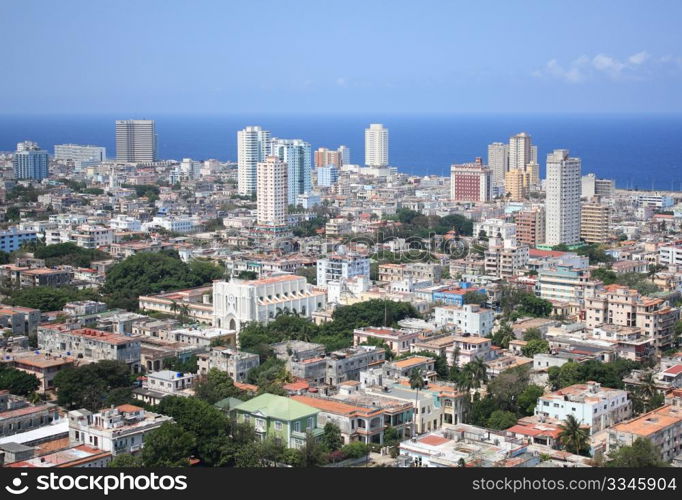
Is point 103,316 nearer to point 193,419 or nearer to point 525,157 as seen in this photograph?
point 193,419

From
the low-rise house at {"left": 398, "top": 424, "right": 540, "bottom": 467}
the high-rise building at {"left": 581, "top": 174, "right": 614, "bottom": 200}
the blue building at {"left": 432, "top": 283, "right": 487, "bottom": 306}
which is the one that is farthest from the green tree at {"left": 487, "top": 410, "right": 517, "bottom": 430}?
the high-rise building at {"left": 581, "top": 174, "right": 614, "bottom": 200}

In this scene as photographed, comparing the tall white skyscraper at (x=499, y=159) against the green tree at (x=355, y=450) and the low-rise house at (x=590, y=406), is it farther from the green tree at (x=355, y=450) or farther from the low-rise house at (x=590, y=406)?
the green tree at (x=355, y=450)

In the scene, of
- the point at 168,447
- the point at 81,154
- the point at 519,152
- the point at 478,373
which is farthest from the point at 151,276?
Result: the point at 81,154

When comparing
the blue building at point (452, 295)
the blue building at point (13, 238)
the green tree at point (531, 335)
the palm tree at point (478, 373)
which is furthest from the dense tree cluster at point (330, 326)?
the blue building at point (13, 238)

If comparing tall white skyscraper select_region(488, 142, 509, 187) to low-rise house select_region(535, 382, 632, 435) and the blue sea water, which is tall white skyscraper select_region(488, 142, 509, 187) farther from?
low-rise house select_region(535, 382, 632, 435)

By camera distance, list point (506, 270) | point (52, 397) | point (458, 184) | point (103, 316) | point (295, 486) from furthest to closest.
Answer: point (458, 184) < point (506, 270) < point (103, 316) < point (52, 397) < point (295, 486)

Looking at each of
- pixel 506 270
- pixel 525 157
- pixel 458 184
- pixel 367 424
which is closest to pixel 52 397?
pixel 367 424

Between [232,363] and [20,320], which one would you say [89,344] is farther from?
[20,320]

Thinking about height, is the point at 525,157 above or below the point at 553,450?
above
